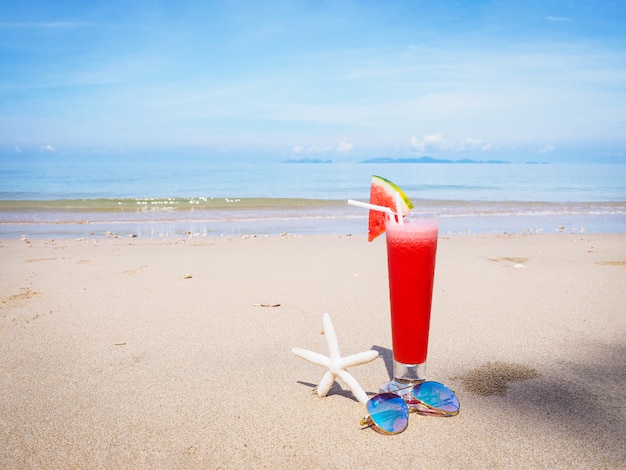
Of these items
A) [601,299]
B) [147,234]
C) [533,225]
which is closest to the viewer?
[601,299]

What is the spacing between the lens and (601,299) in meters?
3.69

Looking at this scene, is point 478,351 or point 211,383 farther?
point 478,351

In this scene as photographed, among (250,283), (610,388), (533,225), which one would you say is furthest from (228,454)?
(533,225)

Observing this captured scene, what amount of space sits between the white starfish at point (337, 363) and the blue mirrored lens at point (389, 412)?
0.07 m

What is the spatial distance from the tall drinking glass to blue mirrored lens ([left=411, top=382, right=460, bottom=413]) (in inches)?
1.6

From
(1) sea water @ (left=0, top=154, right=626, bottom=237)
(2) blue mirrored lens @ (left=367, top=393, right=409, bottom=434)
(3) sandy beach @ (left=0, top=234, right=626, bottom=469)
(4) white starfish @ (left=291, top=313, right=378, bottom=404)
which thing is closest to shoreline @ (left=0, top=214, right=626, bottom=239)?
(1) sea water @ (left=0, top=154, right=626, bottom=237)

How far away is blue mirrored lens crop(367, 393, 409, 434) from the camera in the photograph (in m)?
1.86

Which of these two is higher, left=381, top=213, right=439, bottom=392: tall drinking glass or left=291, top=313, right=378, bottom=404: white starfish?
left=381, top=213, right=439, bottom=392: tall drinking glass

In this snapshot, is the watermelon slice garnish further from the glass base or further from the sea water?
the sea water

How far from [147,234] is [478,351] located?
8.48 m

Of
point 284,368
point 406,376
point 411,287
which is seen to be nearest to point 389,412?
point 406,376

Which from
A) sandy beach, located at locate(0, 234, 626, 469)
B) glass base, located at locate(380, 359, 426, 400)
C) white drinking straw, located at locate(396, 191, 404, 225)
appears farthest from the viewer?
glass base, located at locate(380, 359, 426, 400)

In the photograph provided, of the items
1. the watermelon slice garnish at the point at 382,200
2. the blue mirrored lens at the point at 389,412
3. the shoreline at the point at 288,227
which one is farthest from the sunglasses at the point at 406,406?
the shoreline at the point at 288,227

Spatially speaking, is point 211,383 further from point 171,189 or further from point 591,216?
point 171,189
